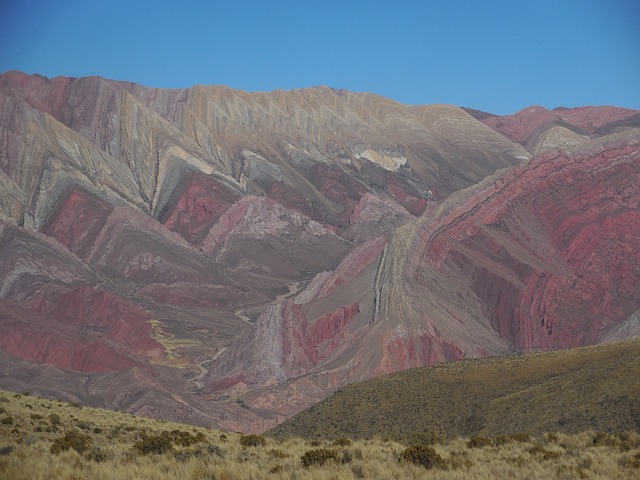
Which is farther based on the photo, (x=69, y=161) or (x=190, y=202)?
(x=190, y=202)

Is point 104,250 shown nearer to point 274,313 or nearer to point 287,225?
point 287,225

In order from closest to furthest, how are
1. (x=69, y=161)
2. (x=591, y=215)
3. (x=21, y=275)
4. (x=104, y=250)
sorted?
(x=591, y=215) < (x=21, y=275) < (x=104, y=250) < (x=69, y=161)

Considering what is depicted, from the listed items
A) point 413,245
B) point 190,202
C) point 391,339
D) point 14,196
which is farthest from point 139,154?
point 391,339

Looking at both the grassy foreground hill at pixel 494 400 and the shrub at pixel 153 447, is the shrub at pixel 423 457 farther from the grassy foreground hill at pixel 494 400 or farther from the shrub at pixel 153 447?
the grassy foreground hill at pixel 494 400

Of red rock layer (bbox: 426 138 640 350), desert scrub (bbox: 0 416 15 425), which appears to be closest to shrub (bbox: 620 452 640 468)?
desert scrub (bbox: 0 416 15 425)

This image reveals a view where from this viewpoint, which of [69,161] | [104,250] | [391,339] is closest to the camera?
[391,339]

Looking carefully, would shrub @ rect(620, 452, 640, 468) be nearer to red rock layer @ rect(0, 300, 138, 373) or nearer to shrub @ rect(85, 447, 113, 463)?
shrub @ rect(85, 447, 113, 463)

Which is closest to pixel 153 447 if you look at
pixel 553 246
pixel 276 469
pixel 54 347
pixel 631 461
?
pixel 276 469

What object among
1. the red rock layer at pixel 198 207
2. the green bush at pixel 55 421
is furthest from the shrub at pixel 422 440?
the red rock layer at pixel 198 207
